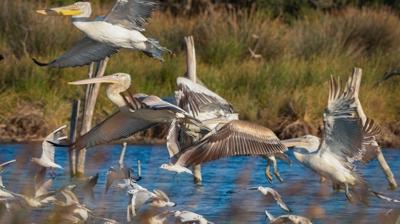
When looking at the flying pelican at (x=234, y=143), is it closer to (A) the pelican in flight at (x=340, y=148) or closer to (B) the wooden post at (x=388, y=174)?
(A) the pelican in flight at (x=340, y=148)

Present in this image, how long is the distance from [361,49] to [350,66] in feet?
4.53

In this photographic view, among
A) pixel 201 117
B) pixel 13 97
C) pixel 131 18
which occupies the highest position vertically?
pixel 131 18

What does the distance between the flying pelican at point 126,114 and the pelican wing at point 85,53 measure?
1.74 m

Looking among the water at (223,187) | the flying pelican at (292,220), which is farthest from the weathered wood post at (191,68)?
the flying pelican at (292,220)

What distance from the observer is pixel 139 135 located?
17.0 meters

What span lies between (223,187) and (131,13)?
8.45 ft

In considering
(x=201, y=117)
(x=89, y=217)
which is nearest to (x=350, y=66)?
(x=201, y=117)

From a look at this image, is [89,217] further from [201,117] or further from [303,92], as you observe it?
[303,92]

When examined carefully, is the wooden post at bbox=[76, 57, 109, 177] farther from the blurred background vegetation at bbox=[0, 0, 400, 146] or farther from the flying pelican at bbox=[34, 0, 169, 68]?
the blurred background vegetation at bbox=[0, 0, 400, 146]

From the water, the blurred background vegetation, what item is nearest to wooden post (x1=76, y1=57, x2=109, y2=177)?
the water

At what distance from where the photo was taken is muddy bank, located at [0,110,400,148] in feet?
53.6

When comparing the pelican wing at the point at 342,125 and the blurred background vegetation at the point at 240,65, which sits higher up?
the pelican wing at the point at 342,125

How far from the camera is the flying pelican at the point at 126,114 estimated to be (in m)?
8.99

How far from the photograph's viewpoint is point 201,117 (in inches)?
440
